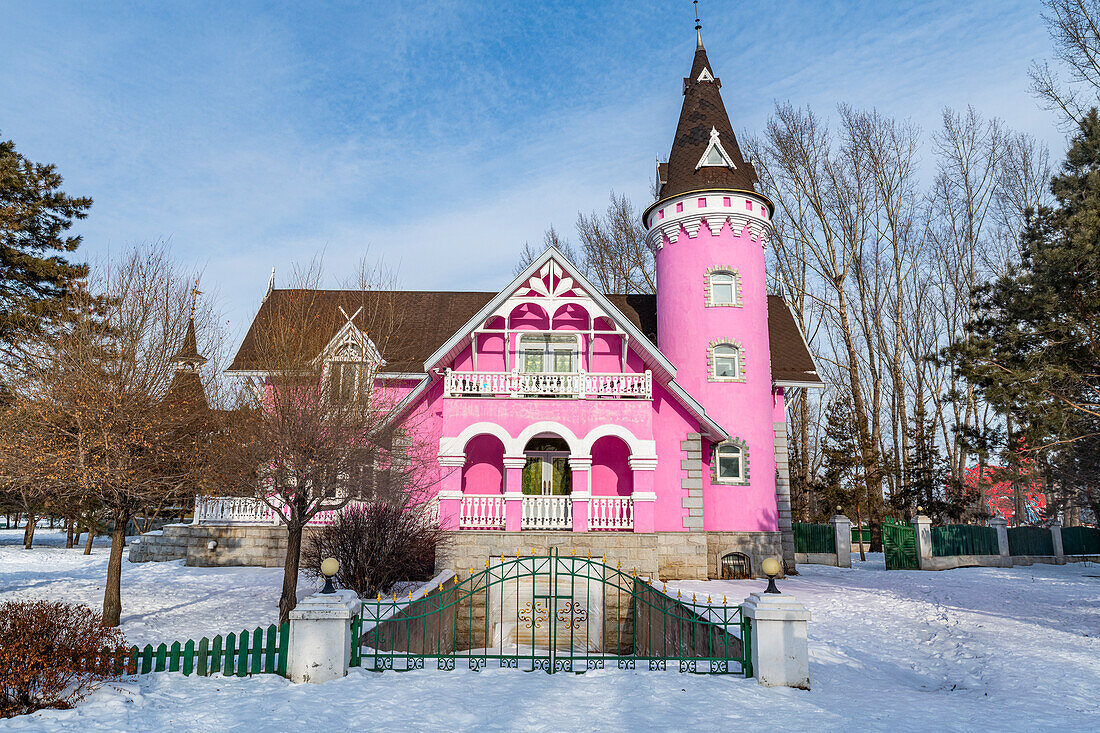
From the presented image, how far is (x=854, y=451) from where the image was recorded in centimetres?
3231

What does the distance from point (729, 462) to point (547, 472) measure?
5.64 meters

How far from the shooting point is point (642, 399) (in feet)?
64.1

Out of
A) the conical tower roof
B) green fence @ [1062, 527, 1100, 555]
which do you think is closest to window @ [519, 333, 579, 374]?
the conical tower roof

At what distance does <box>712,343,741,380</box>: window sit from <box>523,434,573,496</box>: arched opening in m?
5.42

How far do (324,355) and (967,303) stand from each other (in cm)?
3571

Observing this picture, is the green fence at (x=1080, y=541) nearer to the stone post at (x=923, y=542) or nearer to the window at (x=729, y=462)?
the stone post at (x=923, y=542)

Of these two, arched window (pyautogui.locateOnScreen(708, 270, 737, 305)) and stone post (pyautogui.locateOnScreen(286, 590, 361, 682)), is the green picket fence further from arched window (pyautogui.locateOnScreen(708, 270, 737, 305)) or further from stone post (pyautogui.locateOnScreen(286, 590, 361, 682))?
arched window (pyautogui.locateOnScreen(708, 270, 737, 305))

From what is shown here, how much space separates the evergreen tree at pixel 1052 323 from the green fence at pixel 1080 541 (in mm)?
18726

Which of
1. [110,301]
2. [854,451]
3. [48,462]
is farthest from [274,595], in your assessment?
[854,451]

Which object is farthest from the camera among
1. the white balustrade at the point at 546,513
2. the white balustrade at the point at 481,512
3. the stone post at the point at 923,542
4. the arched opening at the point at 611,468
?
the stone post at the point at 923,542

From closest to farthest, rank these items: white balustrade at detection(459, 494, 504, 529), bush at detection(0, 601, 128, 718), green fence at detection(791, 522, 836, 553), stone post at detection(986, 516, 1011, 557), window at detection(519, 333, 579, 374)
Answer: bush at detection(0, 601, 128, 718)
white balustrade at detection(459, 494, 504, 529)
window at detection(519, 333, 579, 374)
stone post at detection(986, 516, 1011, 557)
green fence at detection(791, 522, 836, 553)

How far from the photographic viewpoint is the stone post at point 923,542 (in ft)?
77.8

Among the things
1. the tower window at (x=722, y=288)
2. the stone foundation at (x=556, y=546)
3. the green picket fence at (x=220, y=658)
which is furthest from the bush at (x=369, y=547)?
the tower window at (x=722, y=288)

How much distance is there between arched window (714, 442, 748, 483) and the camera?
2100 centimetres
